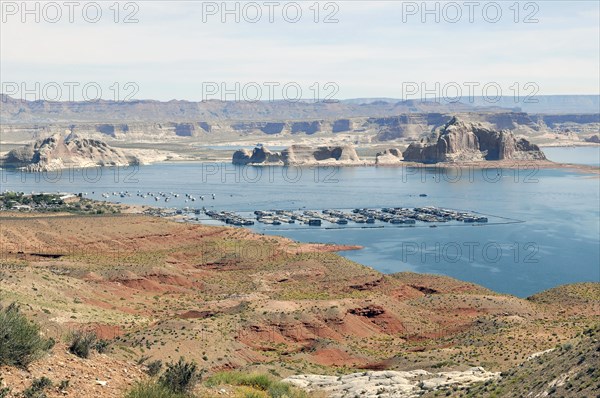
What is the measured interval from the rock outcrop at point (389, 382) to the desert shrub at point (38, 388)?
12.6 meters

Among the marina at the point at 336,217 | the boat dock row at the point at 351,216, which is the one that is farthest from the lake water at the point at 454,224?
the boat dock row at the point at 351,216

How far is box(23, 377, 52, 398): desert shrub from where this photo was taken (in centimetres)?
1947

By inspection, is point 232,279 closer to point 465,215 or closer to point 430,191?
point 465,215

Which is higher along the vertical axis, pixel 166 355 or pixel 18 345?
pixel 18 345

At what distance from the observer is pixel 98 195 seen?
159500 mm

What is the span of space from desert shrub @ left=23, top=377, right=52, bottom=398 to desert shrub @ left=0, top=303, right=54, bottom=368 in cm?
94

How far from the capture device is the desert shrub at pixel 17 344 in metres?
20.8

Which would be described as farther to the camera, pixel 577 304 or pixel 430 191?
pixel 430 191

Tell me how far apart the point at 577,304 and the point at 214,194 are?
111247mm

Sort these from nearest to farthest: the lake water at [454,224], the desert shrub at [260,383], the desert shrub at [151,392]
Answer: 1. the desert shrub at [151,392]
2. the desert shrub at [260,383]
3. the lake water at [454,224]

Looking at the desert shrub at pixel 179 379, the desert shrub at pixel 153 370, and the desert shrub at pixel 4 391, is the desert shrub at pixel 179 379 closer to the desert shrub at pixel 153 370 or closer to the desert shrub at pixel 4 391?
the desert shrub at pixel 153 370

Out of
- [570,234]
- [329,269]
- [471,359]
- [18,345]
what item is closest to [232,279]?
[329,269]

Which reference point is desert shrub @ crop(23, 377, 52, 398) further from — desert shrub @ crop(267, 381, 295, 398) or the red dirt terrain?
desert shrub @ crop(267, 381, 295, 398)

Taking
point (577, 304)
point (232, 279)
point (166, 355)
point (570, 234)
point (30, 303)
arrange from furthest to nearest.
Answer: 1. point (570, 234)
2. point (232, 279)
3. point (577, 304)
4. point (30, 303)
5. point (166, 355)
